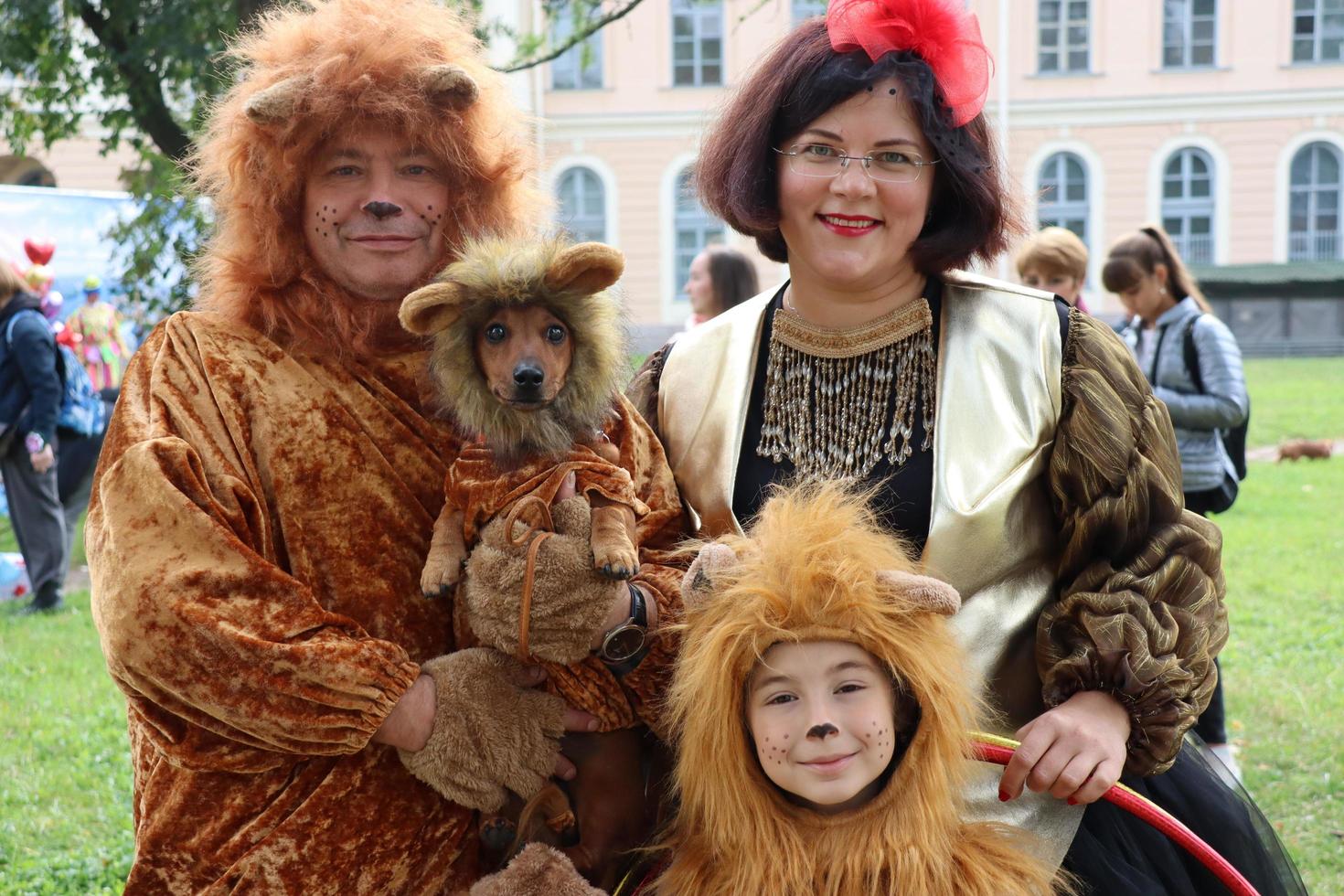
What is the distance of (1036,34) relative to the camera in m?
26.0

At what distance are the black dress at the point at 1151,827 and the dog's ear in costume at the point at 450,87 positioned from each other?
2.91ft

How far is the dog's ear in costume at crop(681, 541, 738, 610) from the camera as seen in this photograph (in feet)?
6.46

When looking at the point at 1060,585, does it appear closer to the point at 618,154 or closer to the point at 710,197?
the point at 710,197

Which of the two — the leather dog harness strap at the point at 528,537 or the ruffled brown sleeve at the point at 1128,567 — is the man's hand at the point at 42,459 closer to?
the leather dog harness strap at the point at 528,537

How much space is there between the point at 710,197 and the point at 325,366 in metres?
0.82

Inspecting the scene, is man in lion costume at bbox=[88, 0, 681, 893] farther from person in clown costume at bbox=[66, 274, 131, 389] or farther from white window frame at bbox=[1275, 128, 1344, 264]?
white window frame at bbox=[1275, 128, 1344, 264]

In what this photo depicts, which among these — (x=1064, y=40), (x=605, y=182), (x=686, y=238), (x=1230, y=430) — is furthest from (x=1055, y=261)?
(x=1064, y=40)

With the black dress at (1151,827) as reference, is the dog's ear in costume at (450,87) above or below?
above

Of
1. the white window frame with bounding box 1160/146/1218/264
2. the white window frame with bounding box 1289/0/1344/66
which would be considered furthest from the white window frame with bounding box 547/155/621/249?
the white window frame with bounding box 1289/0/1344/66

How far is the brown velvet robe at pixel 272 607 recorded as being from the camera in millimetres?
1943

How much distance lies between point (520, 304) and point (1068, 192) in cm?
2643

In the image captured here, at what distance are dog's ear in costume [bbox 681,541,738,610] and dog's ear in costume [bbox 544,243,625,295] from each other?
46 cm

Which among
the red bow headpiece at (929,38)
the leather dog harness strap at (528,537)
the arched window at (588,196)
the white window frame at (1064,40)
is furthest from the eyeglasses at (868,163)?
the white window frame at (1064,40)

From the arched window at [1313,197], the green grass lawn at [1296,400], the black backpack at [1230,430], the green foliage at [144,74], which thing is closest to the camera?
the green foliage at [144,74]
